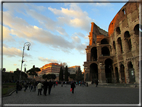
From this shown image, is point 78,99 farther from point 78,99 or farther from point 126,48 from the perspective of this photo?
point 126,48

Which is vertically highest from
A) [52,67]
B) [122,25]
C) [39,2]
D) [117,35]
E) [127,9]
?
[127,9]

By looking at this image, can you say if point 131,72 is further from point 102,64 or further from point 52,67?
point 52,67

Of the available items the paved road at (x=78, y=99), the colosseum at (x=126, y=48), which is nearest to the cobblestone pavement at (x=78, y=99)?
the paved road at (x=78, y=99)

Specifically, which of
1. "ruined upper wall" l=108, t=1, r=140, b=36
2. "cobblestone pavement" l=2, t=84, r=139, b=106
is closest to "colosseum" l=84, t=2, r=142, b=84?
"ruined upper wall" l=108, t=1, r=140, b=36

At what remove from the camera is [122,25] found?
89.8 feet

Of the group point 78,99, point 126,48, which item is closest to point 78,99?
point 78,99

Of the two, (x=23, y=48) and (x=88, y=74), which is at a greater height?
(x=23, y=48)

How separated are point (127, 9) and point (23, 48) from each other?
2438 centimetres

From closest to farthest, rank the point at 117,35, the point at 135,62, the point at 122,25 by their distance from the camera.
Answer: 1. the point at 135,62
2. the point at 122,25
3. the point at 117,35

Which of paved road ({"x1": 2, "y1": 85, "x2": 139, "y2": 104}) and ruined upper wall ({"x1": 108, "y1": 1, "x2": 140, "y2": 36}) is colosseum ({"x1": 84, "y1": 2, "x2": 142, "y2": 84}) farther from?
paved road ({"x1": 2, "y1": 85, "x2": 139, "y2": 104})

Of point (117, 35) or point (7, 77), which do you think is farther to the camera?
point (7, 77)

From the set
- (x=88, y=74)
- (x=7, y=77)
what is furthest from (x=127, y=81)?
(x=7, y=77)

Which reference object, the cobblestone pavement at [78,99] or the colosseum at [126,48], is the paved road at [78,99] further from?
the colosseum at [126,48]

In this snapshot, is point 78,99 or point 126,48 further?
point 126,48
